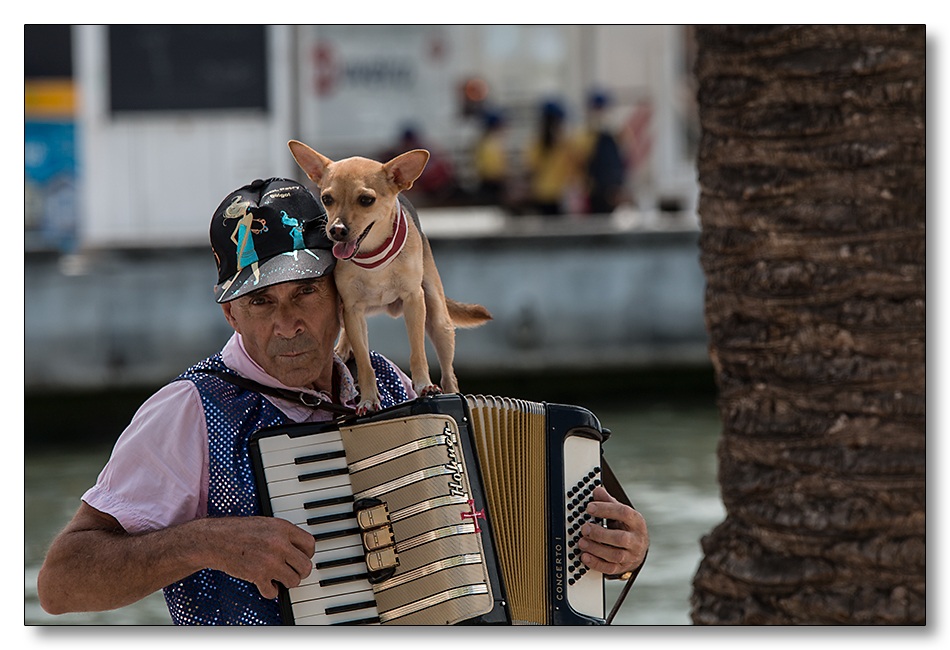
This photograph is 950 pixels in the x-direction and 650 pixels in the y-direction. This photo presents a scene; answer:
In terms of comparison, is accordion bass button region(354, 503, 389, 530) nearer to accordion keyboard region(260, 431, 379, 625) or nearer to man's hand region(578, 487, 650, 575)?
accordion keyboard region(260, 431, 379, 625)

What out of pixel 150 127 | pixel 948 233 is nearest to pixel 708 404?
pixel 150 127

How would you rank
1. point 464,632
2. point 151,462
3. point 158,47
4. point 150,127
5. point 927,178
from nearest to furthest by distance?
point 151,462
point 464,632
point 927,178
point 158,47
point 150,127

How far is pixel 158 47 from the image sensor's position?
8930 mm

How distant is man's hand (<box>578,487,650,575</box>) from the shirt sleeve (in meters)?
0.86

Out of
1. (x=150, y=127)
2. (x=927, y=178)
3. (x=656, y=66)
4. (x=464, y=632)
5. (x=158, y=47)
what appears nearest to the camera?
(x=464, y=632)

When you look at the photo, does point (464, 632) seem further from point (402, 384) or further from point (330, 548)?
point (402, 384)

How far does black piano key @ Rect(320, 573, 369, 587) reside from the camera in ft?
8.32

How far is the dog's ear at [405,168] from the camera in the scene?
240cm

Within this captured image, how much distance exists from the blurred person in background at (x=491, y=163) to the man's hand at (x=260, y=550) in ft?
34.0

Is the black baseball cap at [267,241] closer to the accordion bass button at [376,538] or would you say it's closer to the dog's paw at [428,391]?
the dog's paw at [428,391]

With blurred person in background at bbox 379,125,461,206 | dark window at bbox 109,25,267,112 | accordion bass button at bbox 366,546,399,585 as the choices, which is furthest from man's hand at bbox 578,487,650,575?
blurred person in background at bbox 379,125,461,206

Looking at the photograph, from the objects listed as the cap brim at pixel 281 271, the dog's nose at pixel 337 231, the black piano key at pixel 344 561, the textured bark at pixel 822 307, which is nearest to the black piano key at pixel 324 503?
the black piano key at pixel 344 561

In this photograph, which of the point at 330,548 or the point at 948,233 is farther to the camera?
the point at 948,233

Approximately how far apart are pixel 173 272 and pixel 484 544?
681 centimetres
